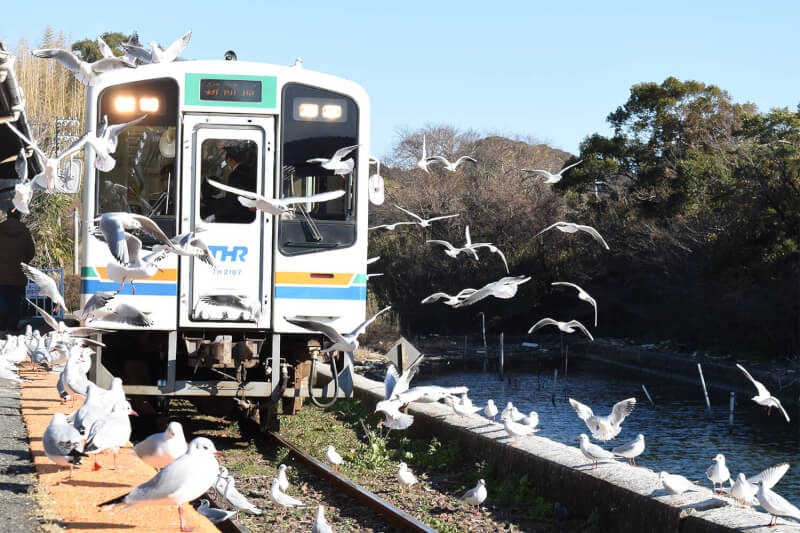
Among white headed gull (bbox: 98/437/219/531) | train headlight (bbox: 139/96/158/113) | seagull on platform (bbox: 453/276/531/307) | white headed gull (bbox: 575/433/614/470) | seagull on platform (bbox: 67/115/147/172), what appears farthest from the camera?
seagull on platform (bbox: 453/276/531/307)

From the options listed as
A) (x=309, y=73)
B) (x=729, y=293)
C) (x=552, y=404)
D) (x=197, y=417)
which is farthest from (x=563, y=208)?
(x=309, y=73)

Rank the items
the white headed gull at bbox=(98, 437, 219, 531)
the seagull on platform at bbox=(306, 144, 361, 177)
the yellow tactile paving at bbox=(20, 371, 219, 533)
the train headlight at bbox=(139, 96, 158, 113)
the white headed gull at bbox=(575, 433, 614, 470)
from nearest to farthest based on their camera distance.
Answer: the white headed gull at bbox=(98, 437, 219, 531), the yellow tactile paving at bbox=(20, 371, 219, 533), the white headed gull at bbox=(575, 433, 614, 470), the seagull on platform at bbox=(306, 144, 361, 177), the train headlight at bbox=(139, 96, 158, 113)

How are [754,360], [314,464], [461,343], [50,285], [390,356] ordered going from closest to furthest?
1. [50,285]
2. [314,464]
3. [390,356]
4. [754,360]
5. [461,343]

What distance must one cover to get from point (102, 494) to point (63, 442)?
0.42 meters

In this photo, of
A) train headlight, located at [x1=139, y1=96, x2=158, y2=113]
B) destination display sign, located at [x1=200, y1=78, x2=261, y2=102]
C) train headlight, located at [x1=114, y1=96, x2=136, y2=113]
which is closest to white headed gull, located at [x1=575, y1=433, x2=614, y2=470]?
destination display sign, located at [x1=200, y1=78, x2=261, y2=102]

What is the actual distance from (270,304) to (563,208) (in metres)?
30.9

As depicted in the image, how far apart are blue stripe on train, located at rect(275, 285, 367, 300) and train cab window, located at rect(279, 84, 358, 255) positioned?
0.34m

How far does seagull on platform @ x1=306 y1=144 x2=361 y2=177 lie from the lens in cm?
853

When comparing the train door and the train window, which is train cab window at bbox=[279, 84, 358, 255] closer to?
the train door

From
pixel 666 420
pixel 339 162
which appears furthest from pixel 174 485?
pixel 666 420

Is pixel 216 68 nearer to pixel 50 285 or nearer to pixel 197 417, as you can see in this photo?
pixel 50 285

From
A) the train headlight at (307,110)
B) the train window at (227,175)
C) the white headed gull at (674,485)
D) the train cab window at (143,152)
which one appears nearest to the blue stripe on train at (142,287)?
the train cab window at (143,152)

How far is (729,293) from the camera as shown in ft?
87.1

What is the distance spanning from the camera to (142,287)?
8555 mm
